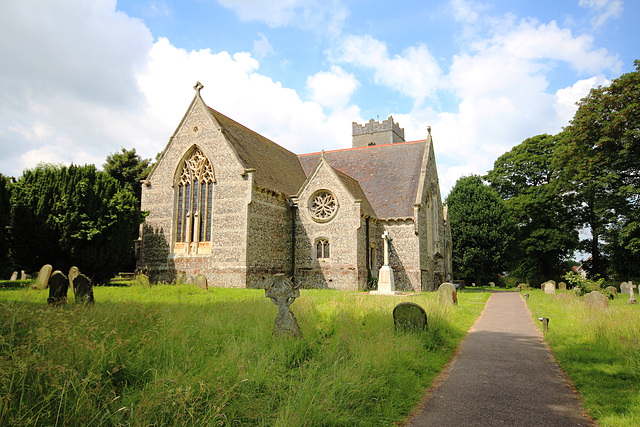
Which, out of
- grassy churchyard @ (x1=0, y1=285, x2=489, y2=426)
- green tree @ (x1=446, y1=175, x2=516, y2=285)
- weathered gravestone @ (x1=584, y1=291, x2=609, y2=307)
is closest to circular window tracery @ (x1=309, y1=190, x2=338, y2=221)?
weathered gravestone @ (x1=584, y1=291, x2=609, y2=307)

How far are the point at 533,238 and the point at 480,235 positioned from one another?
5076mm

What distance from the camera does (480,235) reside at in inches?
1458

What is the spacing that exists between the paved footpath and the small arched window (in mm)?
14633

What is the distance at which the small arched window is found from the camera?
24000 mm

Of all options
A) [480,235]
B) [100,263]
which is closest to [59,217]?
[100,263]

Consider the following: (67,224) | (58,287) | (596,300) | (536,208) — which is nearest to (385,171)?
(596,300)

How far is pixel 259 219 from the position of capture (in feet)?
72.1

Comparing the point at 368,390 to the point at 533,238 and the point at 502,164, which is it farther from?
the point at 502,164

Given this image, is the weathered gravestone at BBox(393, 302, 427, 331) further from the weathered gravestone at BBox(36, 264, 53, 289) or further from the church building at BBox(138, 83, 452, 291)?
the weathered gravestone at BBox(36, 264, 53, 289)

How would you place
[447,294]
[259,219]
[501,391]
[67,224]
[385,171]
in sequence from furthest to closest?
[385,171], [259,219], [67,224], [447,294], [501,391]

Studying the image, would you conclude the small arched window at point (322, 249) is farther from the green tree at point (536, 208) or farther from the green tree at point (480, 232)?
the green tree at point (536, 208)

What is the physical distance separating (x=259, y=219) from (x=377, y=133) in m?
29.0

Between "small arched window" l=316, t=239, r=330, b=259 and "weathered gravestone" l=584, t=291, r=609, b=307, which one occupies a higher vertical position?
"small arched window" l=316, t=239, r=330, b=259

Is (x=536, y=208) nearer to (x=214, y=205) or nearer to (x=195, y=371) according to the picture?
(x=214, y=205)
